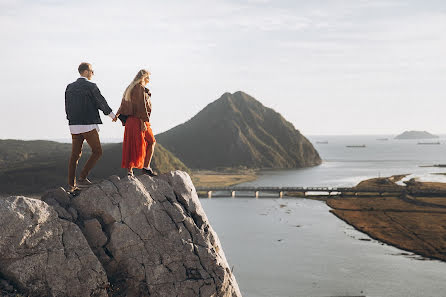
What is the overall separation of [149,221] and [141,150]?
240cm

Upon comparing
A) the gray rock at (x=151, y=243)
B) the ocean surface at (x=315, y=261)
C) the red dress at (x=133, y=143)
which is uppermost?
the red dress at (x=133, y=143)

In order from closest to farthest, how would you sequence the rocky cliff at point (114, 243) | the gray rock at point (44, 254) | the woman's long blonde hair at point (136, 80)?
the gray rock at point (44, 254) < the rocky cliff at point (114, 243) < the woman's long blonde hair at point (136, 80)

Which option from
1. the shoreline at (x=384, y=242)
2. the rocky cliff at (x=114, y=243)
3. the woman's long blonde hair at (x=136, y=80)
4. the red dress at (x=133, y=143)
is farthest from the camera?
the shoreline at (x=384, y=242)

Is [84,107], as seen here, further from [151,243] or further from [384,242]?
[384,242]

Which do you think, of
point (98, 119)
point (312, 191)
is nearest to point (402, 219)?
point (312, 191)

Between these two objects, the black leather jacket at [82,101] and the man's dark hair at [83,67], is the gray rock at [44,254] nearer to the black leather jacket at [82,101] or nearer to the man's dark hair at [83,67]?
the black leather jacket at [82,101]

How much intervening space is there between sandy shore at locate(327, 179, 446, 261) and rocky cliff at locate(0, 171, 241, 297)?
202ft

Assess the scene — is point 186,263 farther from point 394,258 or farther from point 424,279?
point 394,258

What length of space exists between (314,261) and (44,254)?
55.8 m

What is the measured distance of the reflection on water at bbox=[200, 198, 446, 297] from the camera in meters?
51.1

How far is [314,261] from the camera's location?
62.3 m

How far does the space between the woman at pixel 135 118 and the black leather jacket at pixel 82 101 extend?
1.06 meters

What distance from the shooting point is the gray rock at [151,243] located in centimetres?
1218

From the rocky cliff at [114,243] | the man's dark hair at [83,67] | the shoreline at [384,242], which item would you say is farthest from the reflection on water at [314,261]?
the man's dark hair at [83,67]
